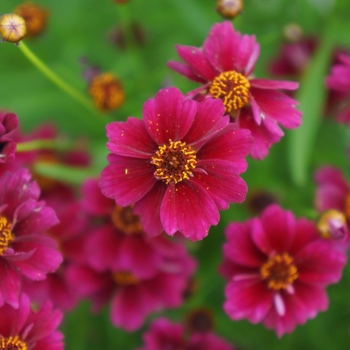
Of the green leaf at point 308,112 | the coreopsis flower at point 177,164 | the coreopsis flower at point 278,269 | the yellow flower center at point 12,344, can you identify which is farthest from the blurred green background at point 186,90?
the yellow flower center at point 12,344

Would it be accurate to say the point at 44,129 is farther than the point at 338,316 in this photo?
Yes

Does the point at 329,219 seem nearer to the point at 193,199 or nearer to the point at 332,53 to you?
the point at 193,199

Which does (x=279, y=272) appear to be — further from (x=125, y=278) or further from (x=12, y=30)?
(x=12, y=30)

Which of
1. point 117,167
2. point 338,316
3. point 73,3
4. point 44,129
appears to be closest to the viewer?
point 117,167

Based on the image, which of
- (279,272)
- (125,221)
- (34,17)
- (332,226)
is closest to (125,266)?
(125,221)

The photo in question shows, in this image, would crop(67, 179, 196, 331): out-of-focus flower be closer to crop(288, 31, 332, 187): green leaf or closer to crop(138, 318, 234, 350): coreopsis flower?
crop(138, 318, 234, 350): coreopsis flower

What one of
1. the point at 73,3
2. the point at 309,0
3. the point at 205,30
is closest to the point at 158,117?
the point at 205,30

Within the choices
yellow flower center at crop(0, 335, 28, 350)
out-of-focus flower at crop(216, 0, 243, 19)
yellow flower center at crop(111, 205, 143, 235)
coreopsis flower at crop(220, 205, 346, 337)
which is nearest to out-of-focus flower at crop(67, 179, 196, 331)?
yellow flower center at crop(111, 205, 143, 235)
